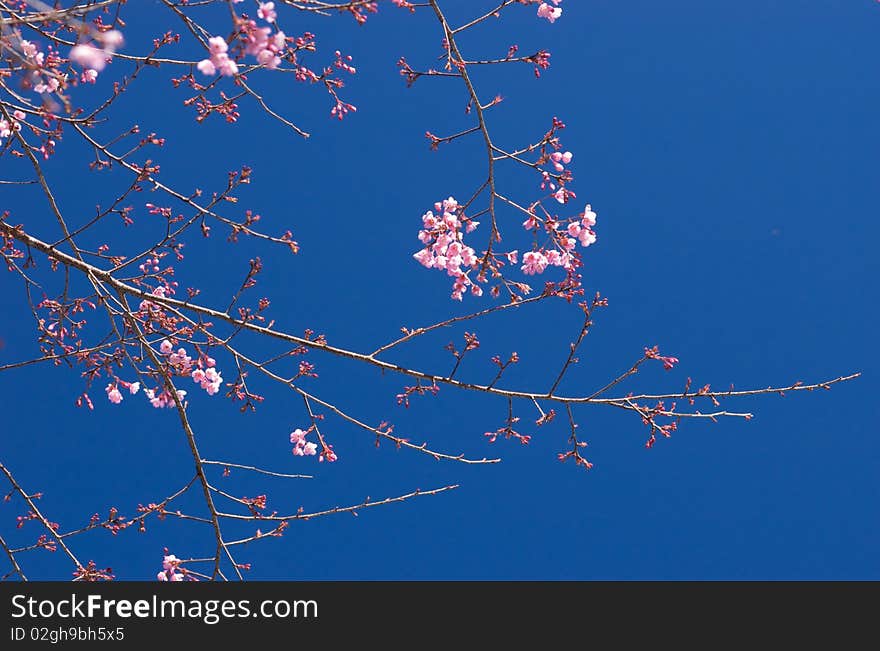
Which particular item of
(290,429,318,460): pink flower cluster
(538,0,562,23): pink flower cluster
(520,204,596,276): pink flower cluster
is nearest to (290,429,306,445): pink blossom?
(290,429,318,460): pink flower cluster

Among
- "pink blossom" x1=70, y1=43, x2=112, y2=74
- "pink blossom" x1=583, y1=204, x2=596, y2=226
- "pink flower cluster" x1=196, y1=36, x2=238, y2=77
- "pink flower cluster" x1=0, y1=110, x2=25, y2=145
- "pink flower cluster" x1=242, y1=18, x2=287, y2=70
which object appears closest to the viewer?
"pink blossom" x1=70, y1=43, x2=112, y2=74

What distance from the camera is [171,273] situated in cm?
417

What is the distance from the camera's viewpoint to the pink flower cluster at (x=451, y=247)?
14.1 feet

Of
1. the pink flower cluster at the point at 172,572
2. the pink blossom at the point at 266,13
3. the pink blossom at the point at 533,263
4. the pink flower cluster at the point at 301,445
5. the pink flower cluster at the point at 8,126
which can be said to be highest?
the pink flower cluster at the point at 8,126

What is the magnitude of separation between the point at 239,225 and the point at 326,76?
98 centimetres

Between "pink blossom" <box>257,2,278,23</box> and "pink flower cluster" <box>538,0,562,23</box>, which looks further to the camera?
"pink flower cluster" <box>538,0,562,23</box>

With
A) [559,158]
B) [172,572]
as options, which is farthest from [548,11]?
[172,572]

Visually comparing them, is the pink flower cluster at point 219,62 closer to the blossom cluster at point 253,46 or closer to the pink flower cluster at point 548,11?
the blossom cluster at point 253,46

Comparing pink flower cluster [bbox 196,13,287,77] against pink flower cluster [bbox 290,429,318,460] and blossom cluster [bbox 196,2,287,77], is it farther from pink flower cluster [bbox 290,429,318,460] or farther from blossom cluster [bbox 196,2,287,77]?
pink flower cluster [bbox 290,429,318,460]

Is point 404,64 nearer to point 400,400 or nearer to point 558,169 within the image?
point 558,169

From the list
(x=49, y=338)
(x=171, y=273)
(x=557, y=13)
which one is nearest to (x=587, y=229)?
(x=557, y=13)

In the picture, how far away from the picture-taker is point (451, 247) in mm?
4398

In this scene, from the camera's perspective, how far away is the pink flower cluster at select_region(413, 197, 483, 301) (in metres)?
4.30

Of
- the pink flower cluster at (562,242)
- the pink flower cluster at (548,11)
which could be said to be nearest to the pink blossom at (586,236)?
Result: the pink flower cluster at (562,242)
